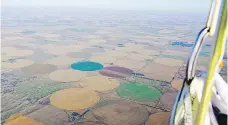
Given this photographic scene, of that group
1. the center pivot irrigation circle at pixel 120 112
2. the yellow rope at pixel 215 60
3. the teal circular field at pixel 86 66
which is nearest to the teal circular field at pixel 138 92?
the center pivot irrigation circle at pixel 120 112

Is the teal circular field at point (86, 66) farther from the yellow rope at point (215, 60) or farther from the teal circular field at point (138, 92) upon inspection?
the yellow rope at point (215, 60)

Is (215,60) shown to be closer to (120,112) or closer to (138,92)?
(120,112)

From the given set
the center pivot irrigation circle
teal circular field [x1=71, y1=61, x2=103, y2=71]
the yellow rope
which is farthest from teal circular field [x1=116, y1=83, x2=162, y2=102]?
the yellow rope

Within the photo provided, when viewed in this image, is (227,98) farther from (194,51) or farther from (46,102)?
(46,102)

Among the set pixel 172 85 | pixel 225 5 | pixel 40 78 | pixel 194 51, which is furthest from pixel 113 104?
pixel 225 5

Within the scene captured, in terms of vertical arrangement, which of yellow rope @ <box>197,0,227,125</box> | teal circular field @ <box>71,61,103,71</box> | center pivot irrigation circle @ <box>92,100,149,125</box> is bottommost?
teal circular field @ <box>71,61,103,71</box>

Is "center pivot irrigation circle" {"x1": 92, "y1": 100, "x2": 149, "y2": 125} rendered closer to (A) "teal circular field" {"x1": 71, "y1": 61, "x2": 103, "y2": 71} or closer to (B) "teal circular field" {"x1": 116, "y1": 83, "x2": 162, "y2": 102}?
(B) "teal circular field" {"x1": 116, "y1": 83, "x2": 162, "y2": 102}
